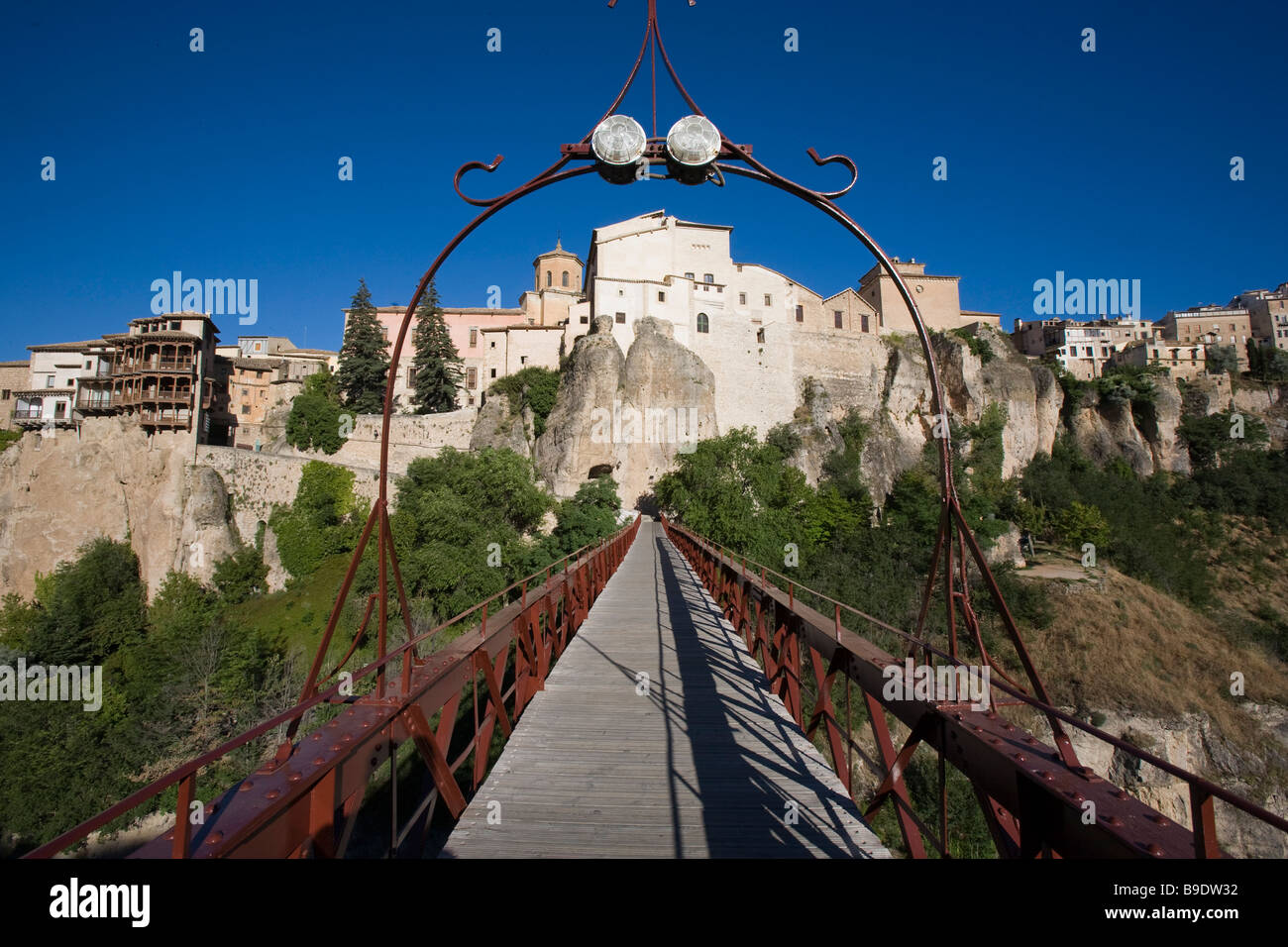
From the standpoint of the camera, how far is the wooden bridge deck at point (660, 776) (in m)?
3.46

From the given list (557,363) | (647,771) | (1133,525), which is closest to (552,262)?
(557,363)

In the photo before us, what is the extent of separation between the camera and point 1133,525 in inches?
1455

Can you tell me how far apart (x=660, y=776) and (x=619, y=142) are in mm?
4361

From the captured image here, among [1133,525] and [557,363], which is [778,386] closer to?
[557,363]

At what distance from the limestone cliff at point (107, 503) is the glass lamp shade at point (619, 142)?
33653 mm

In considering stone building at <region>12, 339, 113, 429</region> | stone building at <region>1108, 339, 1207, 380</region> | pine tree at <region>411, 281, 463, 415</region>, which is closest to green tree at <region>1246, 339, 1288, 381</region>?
stone building at <region>1108, 339, 1207, 380</region>

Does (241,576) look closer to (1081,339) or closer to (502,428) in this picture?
(502,428)

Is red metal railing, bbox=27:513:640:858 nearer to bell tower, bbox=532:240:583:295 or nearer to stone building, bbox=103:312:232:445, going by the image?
stone building, bbox=103:312:232:445

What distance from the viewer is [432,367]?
41.5 metres

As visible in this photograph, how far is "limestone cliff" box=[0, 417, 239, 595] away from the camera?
28281mm

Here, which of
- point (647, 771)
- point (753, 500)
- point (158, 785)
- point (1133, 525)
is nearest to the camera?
point (158, 785)

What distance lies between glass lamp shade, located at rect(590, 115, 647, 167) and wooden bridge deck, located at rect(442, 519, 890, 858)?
4.13 metres

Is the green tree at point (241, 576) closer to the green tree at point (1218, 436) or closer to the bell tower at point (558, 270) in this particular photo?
the bell tower at point (558, 270)

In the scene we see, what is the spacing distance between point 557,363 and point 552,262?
42.4 ft
